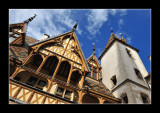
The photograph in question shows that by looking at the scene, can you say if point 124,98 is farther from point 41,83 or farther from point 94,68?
point 41,83

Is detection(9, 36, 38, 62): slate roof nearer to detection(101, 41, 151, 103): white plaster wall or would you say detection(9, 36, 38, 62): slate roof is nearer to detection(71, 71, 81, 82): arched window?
detection(71, 71, 81, 82): arched window

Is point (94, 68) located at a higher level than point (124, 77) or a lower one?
higher

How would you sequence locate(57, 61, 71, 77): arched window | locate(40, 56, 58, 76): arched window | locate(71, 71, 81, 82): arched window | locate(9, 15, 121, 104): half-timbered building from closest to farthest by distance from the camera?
locate(9, 15, 121, 104): half-timbered building < locate(40, 56, 58, 76): arched window < locate(71, 71, 81, 82): arched window < locate(57, 61, 71, 77): arched window

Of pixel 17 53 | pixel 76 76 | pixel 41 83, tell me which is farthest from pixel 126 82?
pixel 17 53

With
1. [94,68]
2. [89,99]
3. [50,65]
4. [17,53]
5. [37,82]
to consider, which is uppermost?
[17,53]

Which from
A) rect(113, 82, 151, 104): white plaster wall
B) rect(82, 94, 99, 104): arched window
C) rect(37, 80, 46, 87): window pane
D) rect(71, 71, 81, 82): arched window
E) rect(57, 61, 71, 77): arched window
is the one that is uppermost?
rect(57, 61, 71, 77): arched window

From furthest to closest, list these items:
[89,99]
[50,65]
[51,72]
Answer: [50,65] → [51,72] → [89,99]

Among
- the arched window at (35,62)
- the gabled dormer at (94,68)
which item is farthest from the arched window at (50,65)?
the gabled dormer at (94,68)

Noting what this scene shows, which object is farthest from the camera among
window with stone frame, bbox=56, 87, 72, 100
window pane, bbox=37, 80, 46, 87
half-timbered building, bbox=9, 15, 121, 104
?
window pane, bbox=37, 80, 46, 87

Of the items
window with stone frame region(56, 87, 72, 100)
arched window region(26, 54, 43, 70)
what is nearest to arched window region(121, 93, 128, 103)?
window with stone frame region(56, 87, 72, 100)

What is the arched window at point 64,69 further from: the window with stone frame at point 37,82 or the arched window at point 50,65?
the window with stone frame at point 37,82

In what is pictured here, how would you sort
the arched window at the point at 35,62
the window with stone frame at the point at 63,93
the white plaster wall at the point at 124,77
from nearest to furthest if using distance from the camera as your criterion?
the window with stone frame at the point at 63,93, the white plaster wall at the point at 124,77, the arched window at the point at 35,62
